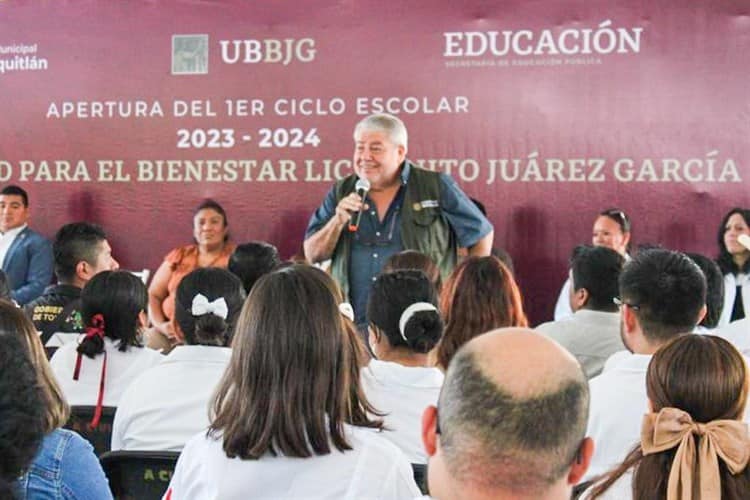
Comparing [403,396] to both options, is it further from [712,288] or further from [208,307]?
[712,288]

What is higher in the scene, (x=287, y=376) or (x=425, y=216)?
(x=425, y=216)

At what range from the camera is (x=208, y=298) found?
3.38 metres

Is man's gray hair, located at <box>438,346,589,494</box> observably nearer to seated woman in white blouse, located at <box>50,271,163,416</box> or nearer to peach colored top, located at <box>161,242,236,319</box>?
seated woman in white blouse, located at <box>50,271,163,416</box>

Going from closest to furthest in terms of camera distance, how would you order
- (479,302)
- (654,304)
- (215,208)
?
(654,304) → (479,302) → (215,208)

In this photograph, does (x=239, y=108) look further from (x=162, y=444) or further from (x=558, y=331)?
(x=162, y=444)

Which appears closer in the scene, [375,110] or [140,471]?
[140,471]

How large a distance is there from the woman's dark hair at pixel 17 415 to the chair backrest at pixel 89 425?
1918mm

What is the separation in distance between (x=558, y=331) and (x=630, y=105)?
245 cm

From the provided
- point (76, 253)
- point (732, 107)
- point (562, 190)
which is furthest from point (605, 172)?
point (76, 253)

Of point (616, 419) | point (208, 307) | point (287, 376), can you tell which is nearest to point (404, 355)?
point (208, 307)

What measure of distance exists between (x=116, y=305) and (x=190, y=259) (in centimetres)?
283

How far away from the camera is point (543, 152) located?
6125mm

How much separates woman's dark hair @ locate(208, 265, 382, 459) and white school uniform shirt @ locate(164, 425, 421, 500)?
21 millimetres

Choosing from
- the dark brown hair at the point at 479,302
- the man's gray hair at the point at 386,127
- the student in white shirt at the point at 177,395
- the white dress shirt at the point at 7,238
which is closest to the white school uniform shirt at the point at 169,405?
the student in white shirt at the point at 177,395
